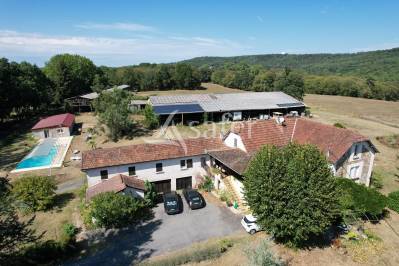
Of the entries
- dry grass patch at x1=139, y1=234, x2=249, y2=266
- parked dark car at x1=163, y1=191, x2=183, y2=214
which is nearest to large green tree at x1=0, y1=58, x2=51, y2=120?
parked dark car at x1=163, y1=191, x2=183, y2=214

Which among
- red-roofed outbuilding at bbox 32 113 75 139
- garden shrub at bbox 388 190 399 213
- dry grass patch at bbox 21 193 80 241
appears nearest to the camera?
dry grass patch at bbox 21 193 80 241

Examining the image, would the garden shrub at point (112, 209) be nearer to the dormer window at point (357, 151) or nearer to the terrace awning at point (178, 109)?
the dormer window at point (357, 151)

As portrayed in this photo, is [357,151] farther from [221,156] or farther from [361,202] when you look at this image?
[221,156]

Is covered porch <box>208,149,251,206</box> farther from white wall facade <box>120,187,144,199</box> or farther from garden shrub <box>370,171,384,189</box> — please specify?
garden shrub <box>370,171,384,189</box>

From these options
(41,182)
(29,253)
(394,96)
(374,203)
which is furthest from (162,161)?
(394,96)

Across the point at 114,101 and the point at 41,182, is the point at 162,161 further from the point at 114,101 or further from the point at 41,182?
the point at 114,101

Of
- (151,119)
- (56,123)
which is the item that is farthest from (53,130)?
(151,119)
